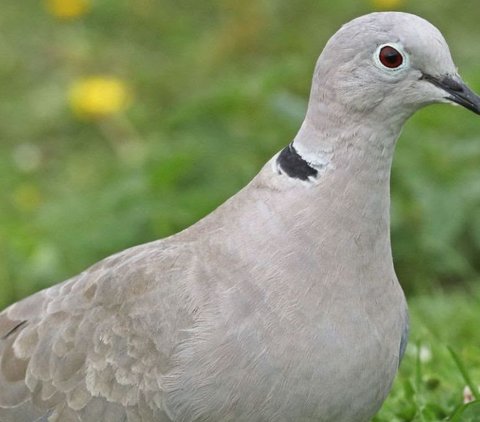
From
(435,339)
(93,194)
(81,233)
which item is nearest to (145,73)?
(93,194)

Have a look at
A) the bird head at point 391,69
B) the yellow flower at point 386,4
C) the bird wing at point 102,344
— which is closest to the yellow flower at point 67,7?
the yellow flower at point 386,4

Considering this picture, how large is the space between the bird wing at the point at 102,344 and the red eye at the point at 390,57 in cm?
87

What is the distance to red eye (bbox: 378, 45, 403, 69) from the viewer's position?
3.39 metres

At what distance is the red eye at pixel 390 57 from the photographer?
339 centimetres

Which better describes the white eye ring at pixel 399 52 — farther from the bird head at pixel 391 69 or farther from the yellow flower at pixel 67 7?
the yellow flower at pixel 67 7

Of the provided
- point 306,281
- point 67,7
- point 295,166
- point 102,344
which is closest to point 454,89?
point 295,166

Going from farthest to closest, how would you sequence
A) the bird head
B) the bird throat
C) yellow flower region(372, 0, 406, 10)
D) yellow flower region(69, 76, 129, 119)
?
yellow flower region(372, 0, 406, 10) → yellow flower region(69, 76, 129, 119) → the bird throat → the bird head

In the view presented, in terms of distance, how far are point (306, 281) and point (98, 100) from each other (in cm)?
447

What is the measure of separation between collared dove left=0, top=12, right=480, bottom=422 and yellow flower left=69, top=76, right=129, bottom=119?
13.4ft

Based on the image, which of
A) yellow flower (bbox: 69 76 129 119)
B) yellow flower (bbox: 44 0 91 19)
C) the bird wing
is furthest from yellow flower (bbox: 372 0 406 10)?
the bird wing

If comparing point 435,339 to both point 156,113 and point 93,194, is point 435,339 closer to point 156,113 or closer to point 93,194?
point 93,194

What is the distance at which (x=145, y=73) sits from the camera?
29.8ft

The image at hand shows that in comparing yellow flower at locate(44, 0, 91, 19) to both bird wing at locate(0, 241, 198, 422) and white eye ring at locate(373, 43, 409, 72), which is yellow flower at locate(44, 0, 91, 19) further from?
white eye ring at locate(373, 43, 409, 72)

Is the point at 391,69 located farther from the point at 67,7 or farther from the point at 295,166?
the point at 67,7
